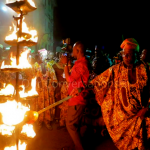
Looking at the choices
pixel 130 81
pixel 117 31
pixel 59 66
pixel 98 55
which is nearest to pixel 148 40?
pixel 117 31

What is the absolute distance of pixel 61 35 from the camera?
23938mm

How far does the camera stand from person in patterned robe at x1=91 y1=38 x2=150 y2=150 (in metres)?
3.09

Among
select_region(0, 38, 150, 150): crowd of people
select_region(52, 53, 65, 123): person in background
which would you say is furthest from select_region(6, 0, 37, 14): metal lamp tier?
select_region(52, 53, 65, 123): person in background

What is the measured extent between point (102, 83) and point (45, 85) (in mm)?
2233

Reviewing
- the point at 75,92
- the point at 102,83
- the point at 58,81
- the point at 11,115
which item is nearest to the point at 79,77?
the point at 75,92

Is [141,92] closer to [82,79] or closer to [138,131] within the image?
[138,131]

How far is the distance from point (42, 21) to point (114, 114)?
14946 mm

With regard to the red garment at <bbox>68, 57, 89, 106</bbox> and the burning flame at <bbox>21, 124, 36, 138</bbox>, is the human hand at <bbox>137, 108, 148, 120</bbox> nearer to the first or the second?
the red garment at <bbox>68, 57, 89, 106</bbox>

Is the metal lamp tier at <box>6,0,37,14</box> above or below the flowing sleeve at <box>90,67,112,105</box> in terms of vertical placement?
above

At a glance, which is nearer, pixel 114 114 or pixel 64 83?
pixel 114 114

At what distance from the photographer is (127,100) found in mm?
3207

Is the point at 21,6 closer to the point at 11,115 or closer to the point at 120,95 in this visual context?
the point at 11,115

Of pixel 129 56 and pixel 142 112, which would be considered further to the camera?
pixel 129 56

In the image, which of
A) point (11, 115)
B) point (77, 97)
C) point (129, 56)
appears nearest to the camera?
point (11, 115)
